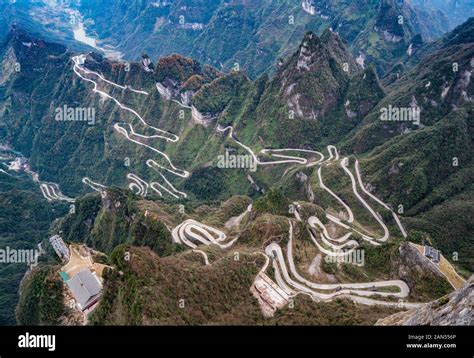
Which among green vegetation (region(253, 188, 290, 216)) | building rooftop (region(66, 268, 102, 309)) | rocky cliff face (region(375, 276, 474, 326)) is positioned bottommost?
building rooftop (region(66, 268, 102, 309))

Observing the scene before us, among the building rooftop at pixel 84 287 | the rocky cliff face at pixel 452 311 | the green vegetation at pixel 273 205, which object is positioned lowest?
the building rooftop at pixel 84 287

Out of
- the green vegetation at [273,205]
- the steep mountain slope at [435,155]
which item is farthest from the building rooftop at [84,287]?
the steep mountain slope at [435,155]

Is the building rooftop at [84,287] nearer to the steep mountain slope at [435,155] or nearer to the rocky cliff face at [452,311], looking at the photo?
the rocky cliff face at [452,311]

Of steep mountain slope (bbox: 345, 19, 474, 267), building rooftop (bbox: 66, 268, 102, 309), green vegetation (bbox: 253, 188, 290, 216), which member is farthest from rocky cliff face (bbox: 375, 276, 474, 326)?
steep mountain slope (bbox: 345, 19, 474, 267)

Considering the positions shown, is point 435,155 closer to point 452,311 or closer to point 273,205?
point 273,205

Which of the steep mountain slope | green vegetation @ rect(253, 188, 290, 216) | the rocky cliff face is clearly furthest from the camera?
the steep mountain slope

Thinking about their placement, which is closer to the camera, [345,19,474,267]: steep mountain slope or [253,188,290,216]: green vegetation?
[253,188,290,216]: green vegetation

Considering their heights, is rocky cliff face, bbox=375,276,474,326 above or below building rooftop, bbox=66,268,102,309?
above

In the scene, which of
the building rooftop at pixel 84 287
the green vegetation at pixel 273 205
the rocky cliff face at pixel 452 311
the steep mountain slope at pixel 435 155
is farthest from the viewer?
the steep mountain slope at pixel 435 155

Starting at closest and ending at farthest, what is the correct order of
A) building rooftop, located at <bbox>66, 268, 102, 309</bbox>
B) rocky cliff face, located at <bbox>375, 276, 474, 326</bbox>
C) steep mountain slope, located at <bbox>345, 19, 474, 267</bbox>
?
rocky cliff face, located at <bbox>375, 276, 474, 326</bbox> < building rooftop, located at <bbox>66, 268, 102, 309</bbox> < steep mountain slope, located at <bbox>345, 19, 474, 267</bbox>

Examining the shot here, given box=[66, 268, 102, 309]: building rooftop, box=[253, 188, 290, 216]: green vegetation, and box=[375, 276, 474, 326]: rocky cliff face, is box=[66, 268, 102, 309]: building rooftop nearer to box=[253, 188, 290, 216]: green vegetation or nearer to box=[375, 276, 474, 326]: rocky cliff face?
box=[253, 188, 290, 216]: green vegetation
